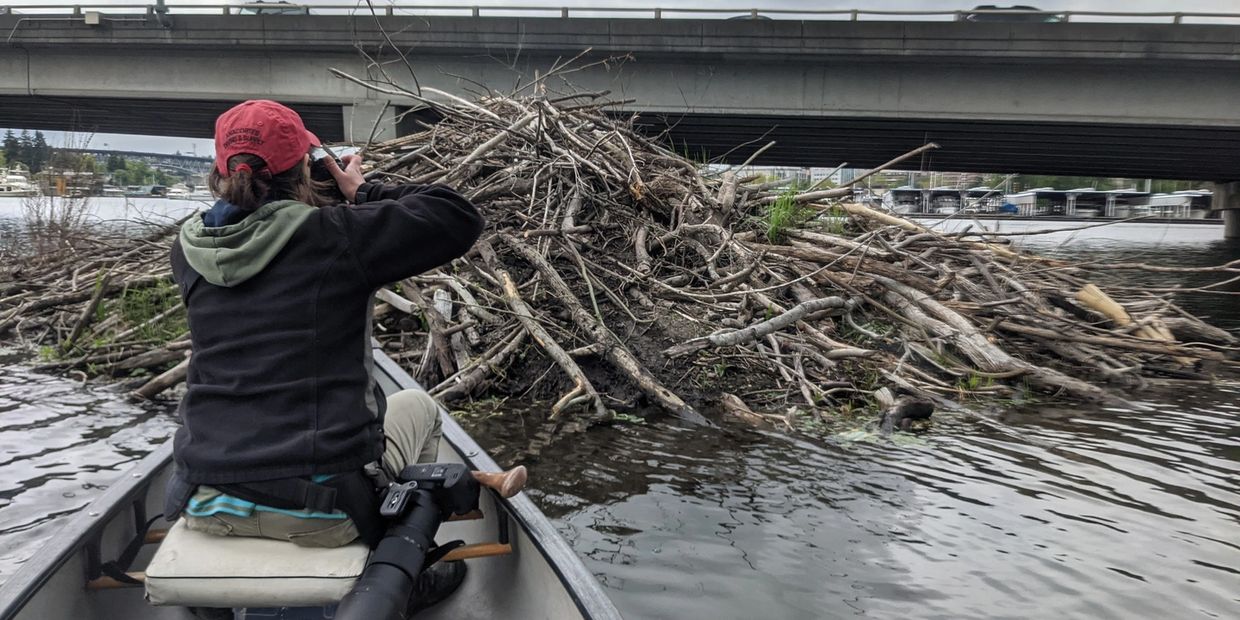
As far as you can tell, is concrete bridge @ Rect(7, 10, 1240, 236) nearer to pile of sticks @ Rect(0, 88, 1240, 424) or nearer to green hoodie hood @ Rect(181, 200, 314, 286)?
pile of sticks @ Rect(0, 88, 1240, 424)

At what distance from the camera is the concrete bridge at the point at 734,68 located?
707 inches

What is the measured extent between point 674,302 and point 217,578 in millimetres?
5445

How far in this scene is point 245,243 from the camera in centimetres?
214

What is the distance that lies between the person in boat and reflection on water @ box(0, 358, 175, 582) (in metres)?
2.58

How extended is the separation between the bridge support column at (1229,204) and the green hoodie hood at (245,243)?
140 ft

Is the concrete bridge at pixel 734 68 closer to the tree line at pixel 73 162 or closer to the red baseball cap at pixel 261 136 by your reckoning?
the tree line at pixel 73 162

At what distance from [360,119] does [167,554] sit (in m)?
19.7

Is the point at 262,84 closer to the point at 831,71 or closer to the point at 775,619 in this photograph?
the point at 831,71

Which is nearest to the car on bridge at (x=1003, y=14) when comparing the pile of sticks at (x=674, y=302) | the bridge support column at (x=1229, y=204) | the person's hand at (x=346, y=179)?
the pile of sticks at (x=674, y=302)

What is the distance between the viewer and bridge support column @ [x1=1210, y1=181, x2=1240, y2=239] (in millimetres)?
34812

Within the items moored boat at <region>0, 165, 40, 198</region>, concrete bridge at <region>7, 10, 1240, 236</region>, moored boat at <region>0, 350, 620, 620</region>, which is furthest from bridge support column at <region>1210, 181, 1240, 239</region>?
moored boat at <region>0, 165, 40, 198</region>

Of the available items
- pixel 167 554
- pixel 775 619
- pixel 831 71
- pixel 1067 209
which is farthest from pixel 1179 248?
pixel 167 554

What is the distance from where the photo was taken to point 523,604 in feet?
9.04

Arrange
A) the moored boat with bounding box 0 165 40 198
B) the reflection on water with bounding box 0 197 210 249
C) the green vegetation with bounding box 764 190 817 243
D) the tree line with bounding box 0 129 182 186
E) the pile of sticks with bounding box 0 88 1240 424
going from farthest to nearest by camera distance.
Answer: the tree line with bounding box 0 129 182 186 → the moored boat with bounding box 0 165 40 198 → the reflection on water with bounding box 0 197 210 249 → the green vegetation with bounding box 764 190 817 243 → the pile of sticks with bounding box 0 88 1240 424
